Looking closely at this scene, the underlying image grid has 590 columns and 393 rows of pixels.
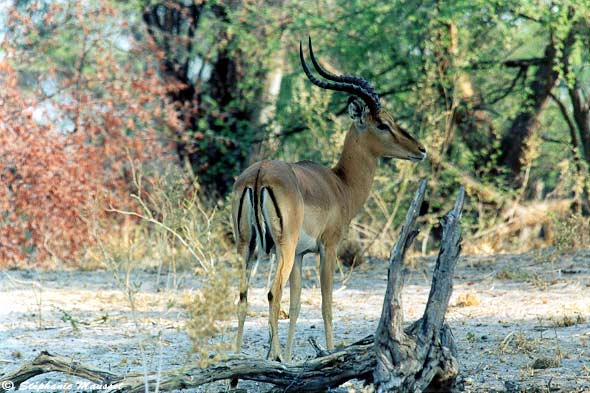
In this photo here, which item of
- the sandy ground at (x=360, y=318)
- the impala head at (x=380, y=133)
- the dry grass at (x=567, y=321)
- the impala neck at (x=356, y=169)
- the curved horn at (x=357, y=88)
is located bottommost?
the sandy ground at (x=360, y=318)

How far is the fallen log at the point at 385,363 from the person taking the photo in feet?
17.8

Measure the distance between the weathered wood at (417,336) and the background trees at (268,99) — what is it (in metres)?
6.83

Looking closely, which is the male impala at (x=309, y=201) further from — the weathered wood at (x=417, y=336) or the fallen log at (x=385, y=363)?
the weathered wood at (x=417, y=336)

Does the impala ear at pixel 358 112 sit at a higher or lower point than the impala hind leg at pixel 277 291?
higher

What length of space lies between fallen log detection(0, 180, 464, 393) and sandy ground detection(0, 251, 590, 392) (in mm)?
310

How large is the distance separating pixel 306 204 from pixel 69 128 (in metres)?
9.97

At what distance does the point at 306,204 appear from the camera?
696 centimetres

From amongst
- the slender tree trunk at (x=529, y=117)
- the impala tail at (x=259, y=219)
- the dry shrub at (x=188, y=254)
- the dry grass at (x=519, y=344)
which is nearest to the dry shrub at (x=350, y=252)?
the dry shrub at (x=188, y=254)

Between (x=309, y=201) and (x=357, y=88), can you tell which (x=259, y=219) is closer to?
(x=309, y=201)

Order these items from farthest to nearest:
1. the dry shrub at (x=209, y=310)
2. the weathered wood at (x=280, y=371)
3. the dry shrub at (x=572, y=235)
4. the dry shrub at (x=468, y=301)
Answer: the dry shrub at (x=572, y=235) → the dry shrub at (x=468, y=301) → the weathered wood at (x=280, y=371) → the dry shrub at (x=209, y=310)

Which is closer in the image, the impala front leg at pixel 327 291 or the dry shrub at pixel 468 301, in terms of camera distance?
the impala front leg at pixel 327 291

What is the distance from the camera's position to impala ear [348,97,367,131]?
8211 millimetres

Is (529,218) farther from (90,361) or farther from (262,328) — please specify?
(90,361)

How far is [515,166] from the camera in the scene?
15.0 m
